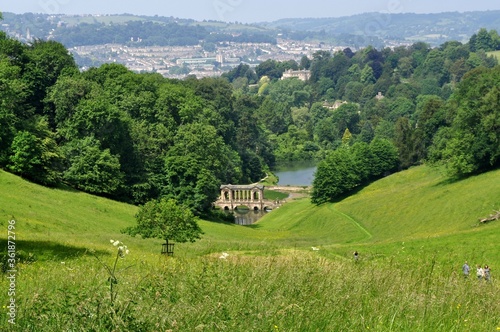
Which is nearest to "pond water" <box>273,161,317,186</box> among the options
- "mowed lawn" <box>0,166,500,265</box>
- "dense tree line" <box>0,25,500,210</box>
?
"dense tree line" <box>0,25,500,210</box>

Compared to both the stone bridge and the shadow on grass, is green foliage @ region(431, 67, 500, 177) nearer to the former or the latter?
the stone bridge

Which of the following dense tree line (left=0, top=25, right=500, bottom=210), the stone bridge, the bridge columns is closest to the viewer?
dense tree line (left=0, top=25, right=500, bottom=210)

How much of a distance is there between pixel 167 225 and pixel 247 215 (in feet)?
207

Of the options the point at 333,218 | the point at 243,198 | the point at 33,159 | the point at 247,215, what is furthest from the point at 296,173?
the point at 33,159

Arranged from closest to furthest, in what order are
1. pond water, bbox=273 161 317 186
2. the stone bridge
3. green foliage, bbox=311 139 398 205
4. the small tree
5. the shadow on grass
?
1. the shadow on grass
2. the small tree
3. green foliage, bbox=311 139 398 205
4. the stone bridge
5. pond water, bbox=273 161 317 186

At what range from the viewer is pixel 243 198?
10244cm

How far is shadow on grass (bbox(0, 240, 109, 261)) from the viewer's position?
20.6m

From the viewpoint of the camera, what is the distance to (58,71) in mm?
73250

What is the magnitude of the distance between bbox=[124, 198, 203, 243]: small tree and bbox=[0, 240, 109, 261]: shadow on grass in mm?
10176

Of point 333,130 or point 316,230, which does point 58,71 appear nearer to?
point 316,230

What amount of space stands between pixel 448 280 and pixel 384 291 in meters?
1.77

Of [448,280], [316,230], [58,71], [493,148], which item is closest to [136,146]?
[58,71]

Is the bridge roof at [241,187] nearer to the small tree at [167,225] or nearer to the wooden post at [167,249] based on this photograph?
the small tree at [167,225]

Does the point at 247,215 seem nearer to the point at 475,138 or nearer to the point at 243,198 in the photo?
the point at 243,198
